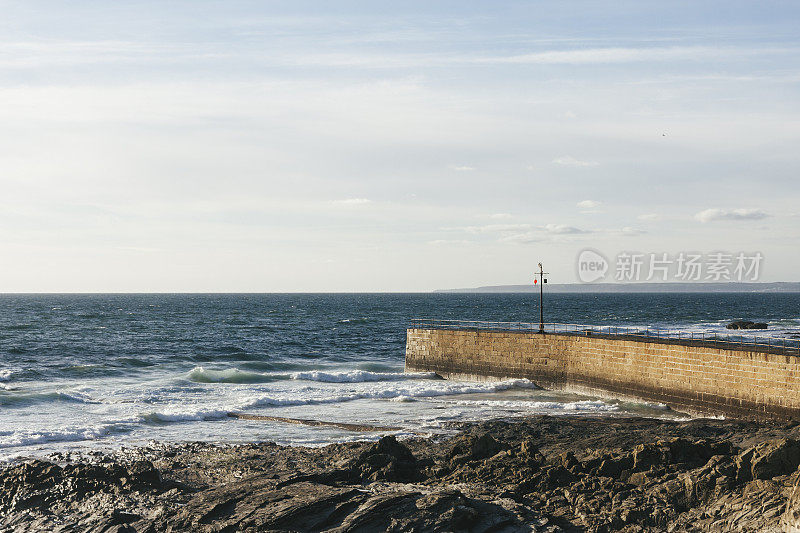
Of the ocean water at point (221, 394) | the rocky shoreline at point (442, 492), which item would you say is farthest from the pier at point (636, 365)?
the rocky shoreline at point (442, 492)

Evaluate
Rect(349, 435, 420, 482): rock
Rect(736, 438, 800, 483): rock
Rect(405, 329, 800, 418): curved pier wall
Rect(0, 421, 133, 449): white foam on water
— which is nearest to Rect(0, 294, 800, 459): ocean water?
Rect(0, 421, 133, 449): white foam on water

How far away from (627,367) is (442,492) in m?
17.9

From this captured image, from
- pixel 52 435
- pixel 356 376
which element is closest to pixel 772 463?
pixel 52 435

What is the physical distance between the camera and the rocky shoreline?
1202 centimetres

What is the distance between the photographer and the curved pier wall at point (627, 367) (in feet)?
75.5

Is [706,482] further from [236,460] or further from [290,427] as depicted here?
[290,427]

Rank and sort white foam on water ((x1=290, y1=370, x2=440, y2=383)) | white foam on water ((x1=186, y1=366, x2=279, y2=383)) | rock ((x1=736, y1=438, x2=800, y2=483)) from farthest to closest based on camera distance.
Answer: white foam on water ((x1=186, y1=366, x2=279, y2=383)) < white foam on water ((x1=290, y1=370, x2=440, y2=383)) < rock ((x1=736, y1=438, x2=800, y2=483))

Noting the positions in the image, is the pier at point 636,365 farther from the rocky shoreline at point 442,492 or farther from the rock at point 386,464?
the rock at point 386,464

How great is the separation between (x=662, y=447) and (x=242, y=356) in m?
41.5

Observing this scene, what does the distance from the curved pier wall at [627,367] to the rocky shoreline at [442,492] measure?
17.9 feet

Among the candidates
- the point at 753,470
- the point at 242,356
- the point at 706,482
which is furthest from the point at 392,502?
the point at 242,356

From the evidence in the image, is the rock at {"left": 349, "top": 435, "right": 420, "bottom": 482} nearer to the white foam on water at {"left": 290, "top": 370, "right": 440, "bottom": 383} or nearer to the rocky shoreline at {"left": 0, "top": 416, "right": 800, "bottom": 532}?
the rocky shoreline at {"left": 0, "top": 416, "right": 800, "bottom": 532}

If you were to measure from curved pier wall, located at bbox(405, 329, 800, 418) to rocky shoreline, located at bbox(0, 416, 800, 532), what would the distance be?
5.46m

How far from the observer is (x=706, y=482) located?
12.8m
